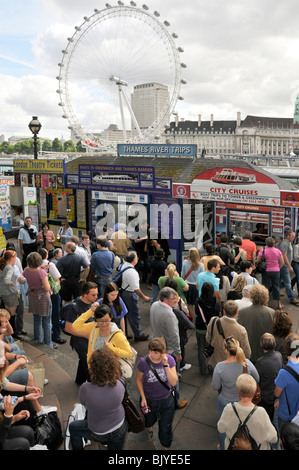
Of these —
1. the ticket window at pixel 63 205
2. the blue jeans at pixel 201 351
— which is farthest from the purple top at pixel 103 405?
the ticket window at pixel 63 205

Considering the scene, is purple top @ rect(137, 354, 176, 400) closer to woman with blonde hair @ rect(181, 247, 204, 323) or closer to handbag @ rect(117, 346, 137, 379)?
handbag @ rect(117, 346, 137, 379)

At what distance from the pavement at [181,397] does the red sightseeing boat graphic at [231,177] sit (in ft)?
14.8

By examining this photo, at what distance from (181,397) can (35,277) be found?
9.40ft

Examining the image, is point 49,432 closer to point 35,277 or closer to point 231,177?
point 35,277

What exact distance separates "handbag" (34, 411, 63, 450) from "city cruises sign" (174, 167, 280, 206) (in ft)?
23.5

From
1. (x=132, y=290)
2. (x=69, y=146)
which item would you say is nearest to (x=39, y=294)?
(x=132, y=290)

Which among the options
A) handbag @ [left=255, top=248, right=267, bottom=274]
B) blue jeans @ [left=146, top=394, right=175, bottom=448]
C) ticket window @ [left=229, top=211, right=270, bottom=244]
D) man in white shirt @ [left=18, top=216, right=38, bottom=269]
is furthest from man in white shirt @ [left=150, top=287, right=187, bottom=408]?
→ man in white shirt @ [left=18, top=216, right=38, bottom=269]

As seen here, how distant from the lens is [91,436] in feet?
11.9

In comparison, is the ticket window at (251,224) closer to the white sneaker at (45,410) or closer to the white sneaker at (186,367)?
the white sneaker at (186,367)

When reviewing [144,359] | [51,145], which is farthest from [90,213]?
[51,145]

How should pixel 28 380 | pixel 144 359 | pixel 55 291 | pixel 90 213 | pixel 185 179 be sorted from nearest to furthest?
1. pixel 144 359
2. pixel 28 380
3. pixel 55 291
4. pixel 185 179
5. pixel 90 213

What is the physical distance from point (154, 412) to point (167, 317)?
114cm

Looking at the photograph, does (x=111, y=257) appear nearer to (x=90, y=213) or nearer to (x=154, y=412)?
(x=154, y=412)

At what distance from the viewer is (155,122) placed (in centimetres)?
2120
